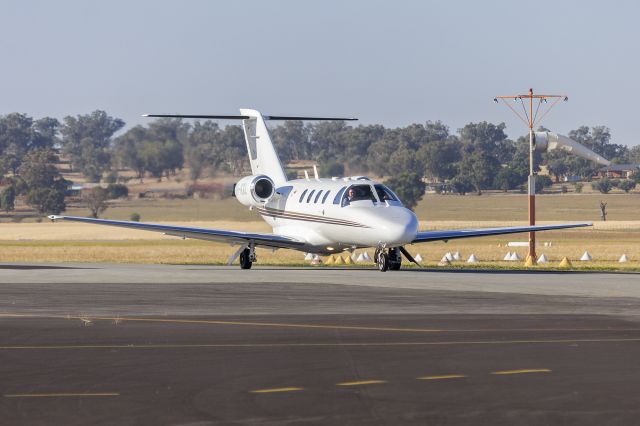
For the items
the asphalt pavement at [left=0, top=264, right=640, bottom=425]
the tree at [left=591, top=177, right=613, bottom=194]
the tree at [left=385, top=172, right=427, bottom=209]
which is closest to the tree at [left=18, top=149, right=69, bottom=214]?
the tree at [left=385, top=172, right=427, bottom=209]

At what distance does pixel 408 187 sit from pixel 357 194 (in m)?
96.8

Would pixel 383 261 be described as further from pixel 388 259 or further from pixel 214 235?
pixel 214 235

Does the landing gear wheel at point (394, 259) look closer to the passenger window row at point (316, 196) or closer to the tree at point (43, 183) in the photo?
the passenger window row at point (316, 196)

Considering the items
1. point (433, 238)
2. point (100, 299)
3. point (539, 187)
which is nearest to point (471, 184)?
point (539, 187)

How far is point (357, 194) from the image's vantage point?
122 feet

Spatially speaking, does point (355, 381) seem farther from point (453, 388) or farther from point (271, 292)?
point (271, 292)

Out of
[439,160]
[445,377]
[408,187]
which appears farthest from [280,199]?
[439,160]

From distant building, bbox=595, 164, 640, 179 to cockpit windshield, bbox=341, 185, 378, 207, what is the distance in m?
152

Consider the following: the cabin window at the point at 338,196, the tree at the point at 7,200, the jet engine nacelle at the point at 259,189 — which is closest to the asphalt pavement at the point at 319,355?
the cabin window at the point at 338,196

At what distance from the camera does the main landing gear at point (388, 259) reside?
123 ft

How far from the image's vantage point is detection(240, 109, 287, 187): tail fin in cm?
4547

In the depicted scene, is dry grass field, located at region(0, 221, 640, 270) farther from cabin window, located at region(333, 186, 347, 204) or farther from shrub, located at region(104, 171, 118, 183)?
shrub, located at region(104, 171, 118, 183)

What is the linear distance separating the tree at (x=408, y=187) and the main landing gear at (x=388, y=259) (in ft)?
301

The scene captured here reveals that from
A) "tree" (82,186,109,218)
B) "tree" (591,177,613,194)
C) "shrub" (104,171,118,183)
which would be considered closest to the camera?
"shrub" (104,171,118,183)
